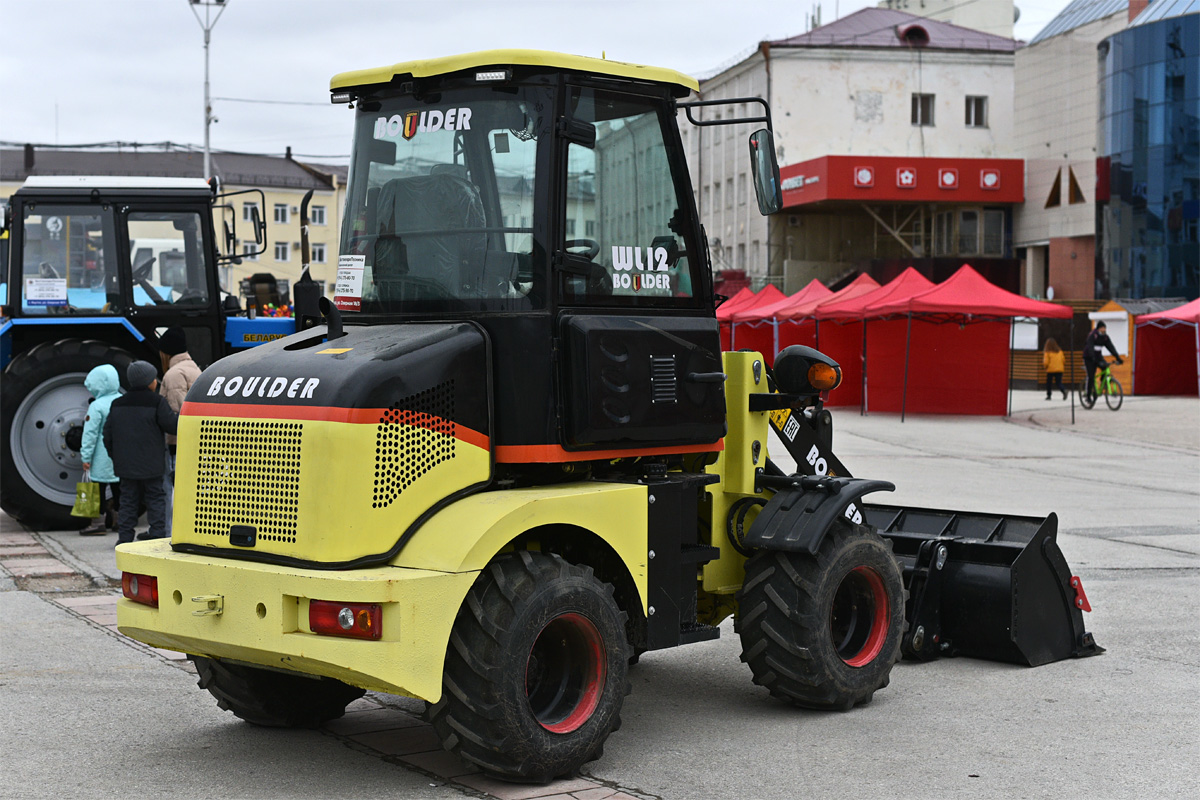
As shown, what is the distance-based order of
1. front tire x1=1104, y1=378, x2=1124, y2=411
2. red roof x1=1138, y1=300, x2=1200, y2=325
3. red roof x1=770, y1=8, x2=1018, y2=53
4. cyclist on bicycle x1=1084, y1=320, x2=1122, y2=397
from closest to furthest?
1. red roof x1=1138, y1=300, x2=1200, y2=325
2. front tire x1=1104, y1=378, x2=1124, y2=411
3. cyclist on bicycle x1=1084, y1=320, x2=1122, y2=397
4. red roof x1=770, y1=8, x2=1018, y2=53

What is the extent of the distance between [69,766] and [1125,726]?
179 inches

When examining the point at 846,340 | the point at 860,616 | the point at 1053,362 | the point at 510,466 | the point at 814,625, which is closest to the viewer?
the point at 510,466

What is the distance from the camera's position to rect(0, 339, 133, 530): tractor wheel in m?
13.0

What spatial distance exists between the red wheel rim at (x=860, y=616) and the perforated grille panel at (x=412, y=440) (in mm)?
2302

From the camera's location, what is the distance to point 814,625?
6367 millimetres

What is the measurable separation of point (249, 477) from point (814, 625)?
2590 mm

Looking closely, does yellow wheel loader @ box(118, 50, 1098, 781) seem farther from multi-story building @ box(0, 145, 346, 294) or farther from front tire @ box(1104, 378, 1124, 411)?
multi-story building @ box(0, 145, 346, 294)

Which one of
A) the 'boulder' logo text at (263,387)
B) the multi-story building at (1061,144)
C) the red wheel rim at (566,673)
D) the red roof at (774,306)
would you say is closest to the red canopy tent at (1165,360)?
the red roof at (774,306)

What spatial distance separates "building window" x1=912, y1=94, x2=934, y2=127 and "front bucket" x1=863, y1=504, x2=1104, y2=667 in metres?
60.1

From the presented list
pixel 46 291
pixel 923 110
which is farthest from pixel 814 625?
pixel 923 110

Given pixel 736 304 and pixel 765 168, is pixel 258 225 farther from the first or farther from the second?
pixel 736 304

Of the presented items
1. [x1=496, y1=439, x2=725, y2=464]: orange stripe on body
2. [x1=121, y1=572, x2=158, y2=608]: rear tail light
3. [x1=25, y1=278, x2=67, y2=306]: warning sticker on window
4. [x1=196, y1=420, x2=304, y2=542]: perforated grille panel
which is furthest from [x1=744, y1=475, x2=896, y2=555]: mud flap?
[x1=25, y1=278, x2=67, y2=306]: warning sticker on window

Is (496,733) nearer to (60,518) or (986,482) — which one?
(60,518)

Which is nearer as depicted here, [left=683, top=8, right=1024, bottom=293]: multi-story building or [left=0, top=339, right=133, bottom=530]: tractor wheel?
[left=0, top=339, right=133, bottom=530]: tractor wheel
